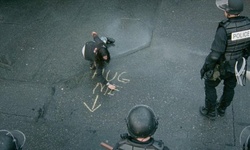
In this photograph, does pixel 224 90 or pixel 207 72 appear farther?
pixel 224 90

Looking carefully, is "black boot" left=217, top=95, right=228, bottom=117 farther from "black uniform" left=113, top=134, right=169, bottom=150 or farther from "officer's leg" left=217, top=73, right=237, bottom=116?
"black uniform" left=113, top=134, right=169, bottom=150

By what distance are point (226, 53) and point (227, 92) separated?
73 centimetres

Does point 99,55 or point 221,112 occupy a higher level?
point 99,55

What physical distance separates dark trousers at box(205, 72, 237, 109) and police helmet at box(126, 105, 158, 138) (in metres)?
1.90

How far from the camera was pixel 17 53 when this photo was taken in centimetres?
667

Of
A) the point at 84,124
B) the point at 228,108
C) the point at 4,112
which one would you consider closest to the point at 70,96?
the point at 84,124

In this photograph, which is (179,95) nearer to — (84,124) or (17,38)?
(84,124)

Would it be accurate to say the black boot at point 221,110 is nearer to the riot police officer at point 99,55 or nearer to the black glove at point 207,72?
the black glove at point 207,72

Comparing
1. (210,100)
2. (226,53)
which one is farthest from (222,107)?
(226,53)

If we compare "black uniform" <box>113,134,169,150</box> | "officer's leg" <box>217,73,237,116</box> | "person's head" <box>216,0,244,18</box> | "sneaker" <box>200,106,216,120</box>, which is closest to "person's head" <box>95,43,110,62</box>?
"sneaker" <box>200,106,216,120</box>

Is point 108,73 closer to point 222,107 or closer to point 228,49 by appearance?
point 222,107

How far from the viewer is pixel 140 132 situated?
301 centimetres

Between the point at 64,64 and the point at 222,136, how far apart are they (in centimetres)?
331

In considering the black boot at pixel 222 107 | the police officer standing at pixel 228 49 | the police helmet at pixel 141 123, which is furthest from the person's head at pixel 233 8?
the police helmet at pixel 141 123
